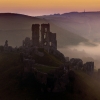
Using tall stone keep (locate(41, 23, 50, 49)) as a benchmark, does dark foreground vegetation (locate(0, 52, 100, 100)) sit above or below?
below

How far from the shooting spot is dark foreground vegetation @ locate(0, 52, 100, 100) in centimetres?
5572

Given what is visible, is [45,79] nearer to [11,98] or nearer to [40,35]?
[11,98]

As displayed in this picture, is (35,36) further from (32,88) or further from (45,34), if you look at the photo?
(32,88)

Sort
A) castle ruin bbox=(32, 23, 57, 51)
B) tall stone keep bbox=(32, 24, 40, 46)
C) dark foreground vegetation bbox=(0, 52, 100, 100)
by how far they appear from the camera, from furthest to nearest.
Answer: castle ruin bbox=(32, 23, 57, 51) < tall stone keep bbox=(32, 24, 40, 46) < dark foreground vegetation bbox=(0, 52, 100, 100)

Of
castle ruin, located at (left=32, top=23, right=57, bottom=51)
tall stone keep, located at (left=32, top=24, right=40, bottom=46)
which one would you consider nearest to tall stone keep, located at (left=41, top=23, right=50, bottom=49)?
castle ruin, located at (left=32, top=23, right=57, bottom=51)

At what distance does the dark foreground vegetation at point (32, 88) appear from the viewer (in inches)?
2194

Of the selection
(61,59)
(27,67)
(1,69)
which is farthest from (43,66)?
(61,59)

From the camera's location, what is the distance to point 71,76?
2354 inches

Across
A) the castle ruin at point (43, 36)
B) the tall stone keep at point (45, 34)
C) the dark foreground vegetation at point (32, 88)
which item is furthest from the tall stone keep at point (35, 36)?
the dark foreground vegetation at point (32, 88)

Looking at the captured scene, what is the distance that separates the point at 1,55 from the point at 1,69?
813 centimetres

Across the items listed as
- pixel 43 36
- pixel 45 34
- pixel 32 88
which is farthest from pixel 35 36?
pixel 32 88

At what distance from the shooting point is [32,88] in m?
57.2

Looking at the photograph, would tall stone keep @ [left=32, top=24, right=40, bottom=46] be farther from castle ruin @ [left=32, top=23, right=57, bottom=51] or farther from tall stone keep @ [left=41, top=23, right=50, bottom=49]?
tall stone keep @ [left=41, top=23, right=50, bottom=49]

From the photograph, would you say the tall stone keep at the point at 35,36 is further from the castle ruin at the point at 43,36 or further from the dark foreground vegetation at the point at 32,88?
the dark foreground vegetation at the point at 32,88
